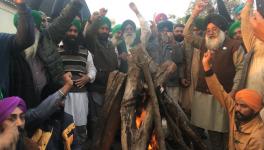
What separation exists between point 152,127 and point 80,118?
1263 mm

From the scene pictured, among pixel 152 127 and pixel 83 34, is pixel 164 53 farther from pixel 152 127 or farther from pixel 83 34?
pixel 152 127

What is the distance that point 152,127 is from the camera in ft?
16.6

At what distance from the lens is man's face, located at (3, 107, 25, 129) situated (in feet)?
11.7

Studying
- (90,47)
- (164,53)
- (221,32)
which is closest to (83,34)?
(90,47)

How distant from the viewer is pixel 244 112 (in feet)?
14.9

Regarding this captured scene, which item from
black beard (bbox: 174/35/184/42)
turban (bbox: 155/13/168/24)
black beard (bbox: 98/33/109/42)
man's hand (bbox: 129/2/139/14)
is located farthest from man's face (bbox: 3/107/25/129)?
turban (bbox: 155/13/168/24)

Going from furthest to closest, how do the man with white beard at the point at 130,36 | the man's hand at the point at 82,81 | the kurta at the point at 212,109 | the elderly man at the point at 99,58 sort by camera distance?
the man with white beard at the point at 130,36 < the elderly man at the point at 99,58 < the kurta at the point at 212,109 < the man's hand at the point at 82,81

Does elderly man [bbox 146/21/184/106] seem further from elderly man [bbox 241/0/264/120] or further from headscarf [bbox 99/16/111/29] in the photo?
elderly man [bbox 241/0/264/120]

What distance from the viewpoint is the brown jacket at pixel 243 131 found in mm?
4355

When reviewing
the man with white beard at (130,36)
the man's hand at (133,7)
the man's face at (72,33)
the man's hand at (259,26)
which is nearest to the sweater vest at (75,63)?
the man's face at (72,33)

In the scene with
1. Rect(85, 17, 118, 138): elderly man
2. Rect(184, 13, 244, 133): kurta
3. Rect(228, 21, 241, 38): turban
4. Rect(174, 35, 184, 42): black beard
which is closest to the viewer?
Rect(184, 13, 244, 133): kurta

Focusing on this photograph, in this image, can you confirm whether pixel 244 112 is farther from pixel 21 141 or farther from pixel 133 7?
pixel 133 7

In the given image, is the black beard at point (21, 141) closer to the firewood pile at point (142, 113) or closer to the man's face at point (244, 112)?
the firewood pile at point (142, 113)

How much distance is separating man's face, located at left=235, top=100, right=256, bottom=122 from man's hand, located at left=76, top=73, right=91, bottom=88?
2337mm
